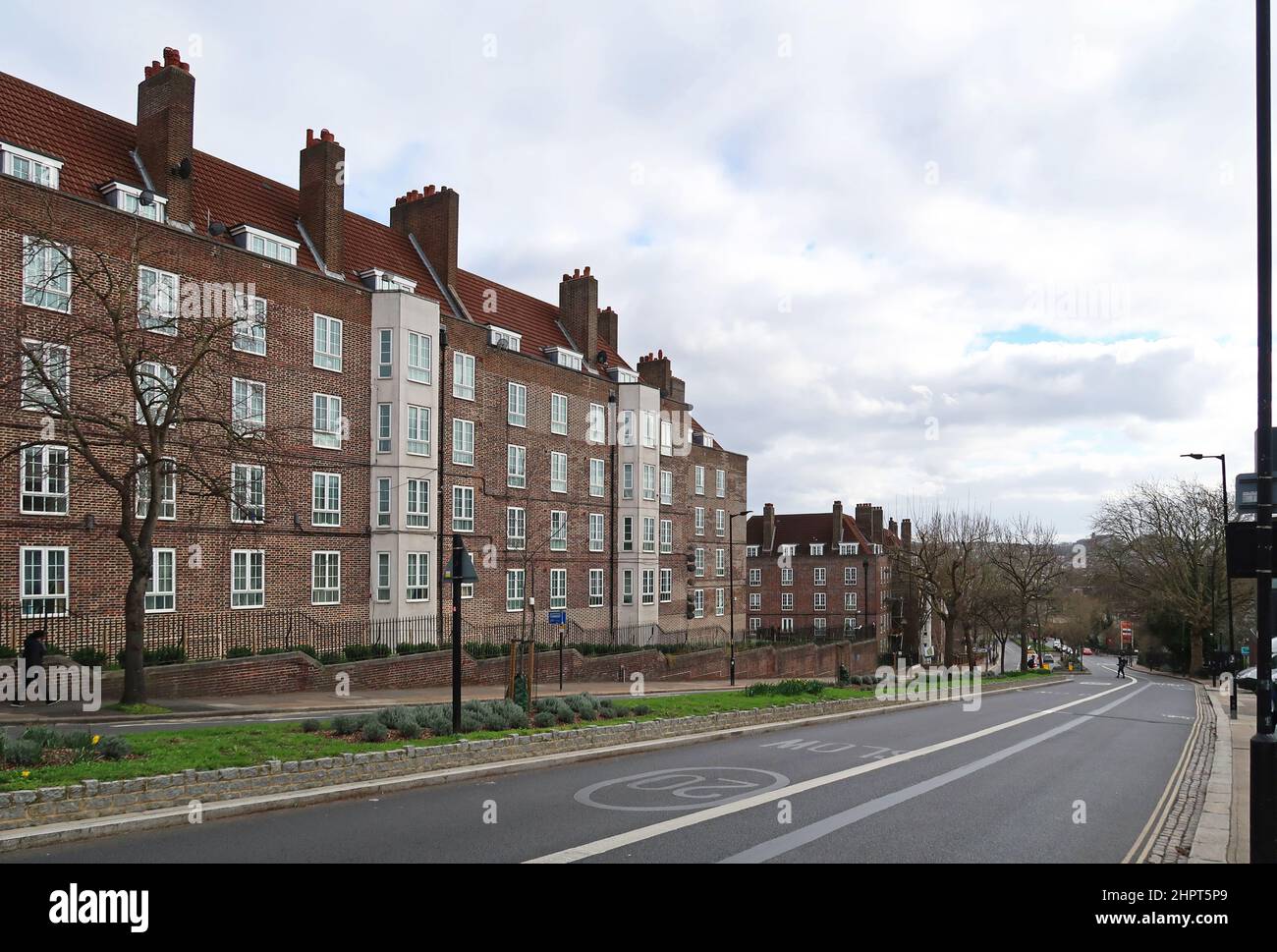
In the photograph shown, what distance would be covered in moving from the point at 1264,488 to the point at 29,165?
1144 inches

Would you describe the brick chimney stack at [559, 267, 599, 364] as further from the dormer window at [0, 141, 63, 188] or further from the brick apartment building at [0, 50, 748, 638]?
the dormer window at [0, 141, 63, 188]

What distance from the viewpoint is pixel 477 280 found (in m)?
45.0

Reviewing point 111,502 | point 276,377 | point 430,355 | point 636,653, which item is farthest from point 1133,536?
point 111,502

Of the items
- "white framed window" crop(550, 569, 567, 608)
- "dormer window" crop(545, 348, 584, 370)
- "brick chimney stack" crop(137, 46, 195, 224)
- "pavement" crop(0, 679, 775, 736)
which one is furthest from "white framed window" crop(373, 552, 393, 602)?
"dormer window" crop(545, 348, 584, 370)

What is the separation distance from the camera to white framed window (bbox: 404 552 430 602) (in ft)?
107

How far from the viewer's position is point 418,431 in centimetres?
3366

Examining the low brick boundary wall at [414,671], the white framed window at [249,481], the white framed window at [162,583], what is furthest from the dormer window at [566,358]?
the white framed window at [162,583]

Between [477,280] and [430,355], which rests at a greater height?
[477,280]

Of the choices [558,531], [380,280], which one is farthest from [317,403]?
[558,531]

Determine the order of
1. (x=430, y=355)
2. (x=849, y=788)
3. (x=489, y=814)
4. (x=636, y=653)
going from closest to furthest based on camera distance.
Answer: (x=489, y=814) < (x=849, y=788) < (x=430, y=355) < (x=636, y=653)

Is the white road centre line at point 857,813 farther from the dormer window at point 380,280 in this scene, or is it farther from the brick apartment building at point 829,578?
the brick apartment building at point 829,578
